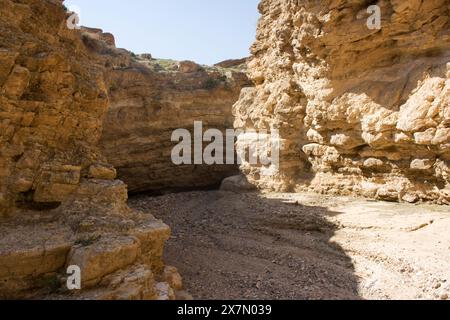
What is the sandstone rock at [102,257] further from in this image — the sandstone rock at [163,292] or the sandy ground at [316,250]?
the sandy ground at [316,250]

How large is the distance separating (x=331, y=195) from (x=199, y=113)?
33.4 feet

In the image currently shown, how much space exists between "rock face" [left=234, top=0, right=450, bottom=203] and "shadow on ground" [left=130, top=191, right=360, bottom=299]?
260cm

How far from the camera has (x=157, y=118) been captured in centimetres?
2005

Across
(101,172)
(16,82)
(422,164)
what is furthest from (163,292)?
(422,164)

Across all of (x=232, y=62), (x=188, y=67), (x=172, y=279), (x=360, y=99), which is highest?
(x=232, y=62)

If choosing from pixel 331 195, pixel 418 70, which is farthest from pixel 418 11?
pixel 331 195

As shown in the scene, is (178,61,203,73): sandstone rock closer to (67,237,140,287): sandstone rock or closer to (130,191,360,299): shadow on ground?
(130,191,360,299): shadow on ground

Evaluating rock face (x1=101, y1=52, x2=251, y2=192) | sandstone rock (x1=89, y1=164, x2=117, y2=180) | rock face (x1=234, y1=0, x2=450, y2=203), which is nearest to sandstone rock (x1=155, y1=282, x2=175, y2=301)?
sandstone rock (x1=89, y1=164, x2=117, y2=180)

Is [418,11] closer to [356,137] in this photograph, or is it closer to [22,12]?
[356,137]

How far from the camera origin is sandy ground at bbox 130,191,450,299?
741 cm

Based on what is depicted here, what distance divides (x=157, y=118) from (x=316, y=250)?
13.4 meters

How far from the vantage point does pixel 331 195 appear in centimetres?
1387

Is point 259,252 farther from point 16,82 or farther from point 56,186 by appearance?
point 16,82
